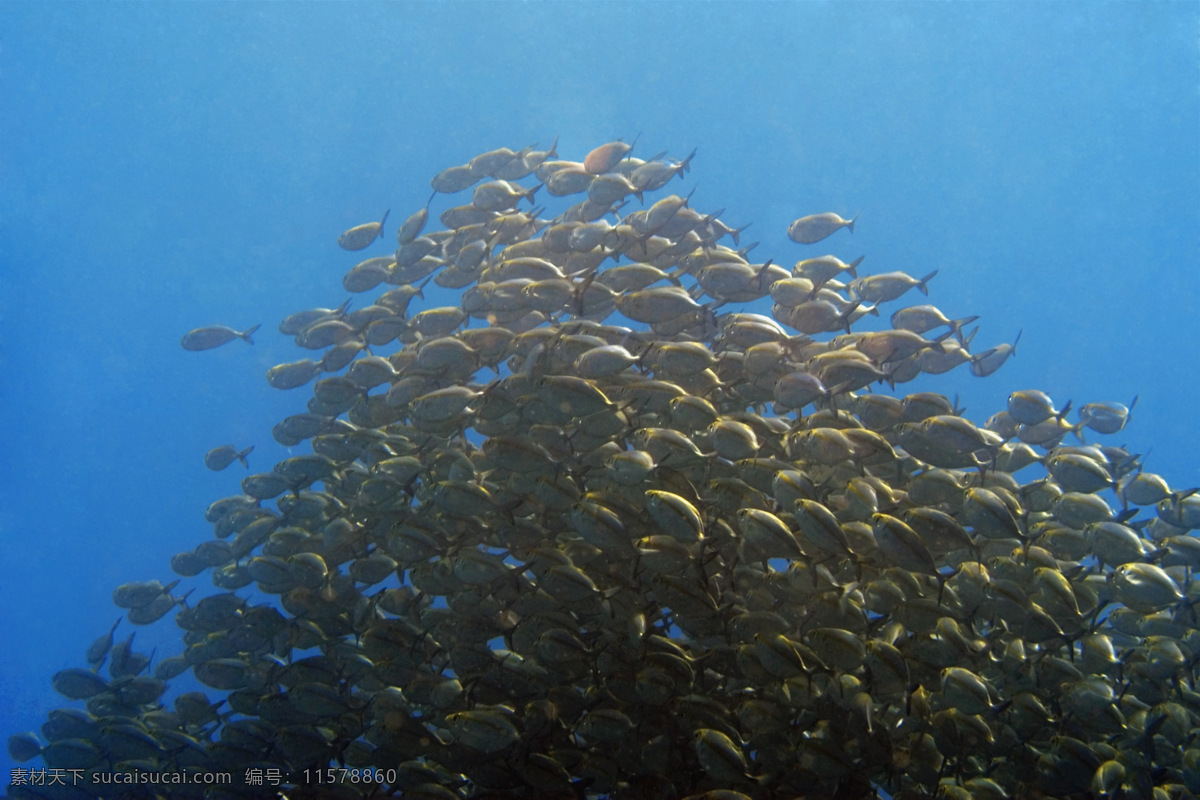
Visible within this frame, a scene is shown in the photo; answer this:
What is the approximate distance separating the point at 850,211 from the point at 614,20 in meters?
18.2

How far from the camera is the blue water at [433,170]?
27812 mm

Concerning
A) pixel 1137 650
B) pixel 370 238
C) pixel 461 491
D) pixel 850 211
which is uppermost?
pixel 850 211

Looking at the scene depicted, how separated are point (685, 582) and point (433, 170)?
131 ft

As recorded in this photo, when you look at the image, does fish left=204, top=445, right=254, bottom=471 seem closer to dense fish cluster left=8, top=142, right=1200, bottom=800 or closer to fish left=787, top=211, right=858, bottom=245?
dense fish cluster left=8, top=142, right=1200, bottom=800

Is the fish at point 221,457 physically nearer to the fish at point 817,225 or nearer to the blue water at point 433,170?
the fish at point 817,225

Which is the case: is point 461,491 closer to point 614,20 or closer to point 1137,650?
point 1137,650

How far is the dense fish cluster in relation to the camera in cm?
318

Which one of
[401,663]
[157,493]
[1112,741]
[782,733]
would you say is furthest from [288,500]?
[157,493]

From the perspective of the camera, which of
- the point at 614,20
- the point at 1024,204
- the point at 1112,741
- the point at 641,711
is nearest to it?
the point at 641,711

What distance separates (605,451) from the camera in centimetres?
370

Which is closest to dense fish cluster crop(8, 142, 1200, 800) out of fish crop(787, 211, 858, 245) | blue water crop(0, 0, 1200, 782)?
fish crop(787, 211, 858, 245)

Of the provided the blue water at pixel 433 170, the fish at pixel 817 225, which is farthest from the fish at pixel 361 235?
the blue water at pixel 433 170

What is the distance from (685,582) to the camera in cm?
324

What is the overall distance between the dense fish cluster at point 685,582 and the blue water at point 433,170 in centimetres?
2312
